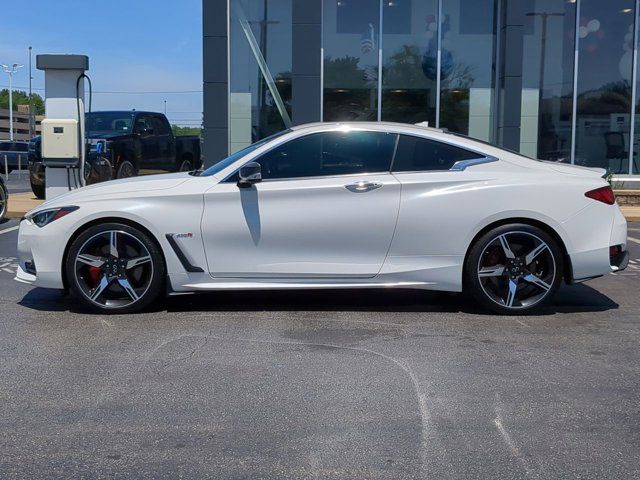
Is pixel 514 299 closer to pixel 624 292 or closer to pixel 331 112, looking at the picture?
pixel 624 292

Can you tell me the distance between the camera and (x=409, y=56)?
16.7 m

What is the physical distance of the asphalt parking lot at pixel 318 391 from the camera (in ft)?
11.1

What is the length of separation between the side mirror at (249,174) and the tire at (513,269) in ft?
6.03

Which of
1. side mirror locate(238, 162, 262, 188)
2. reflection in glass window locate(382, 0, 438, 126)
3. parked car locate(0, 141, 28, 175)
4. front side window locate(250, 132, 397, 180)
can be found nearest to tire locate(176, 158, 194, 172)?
reflection in glass window locate(382, 0, 438, 126)

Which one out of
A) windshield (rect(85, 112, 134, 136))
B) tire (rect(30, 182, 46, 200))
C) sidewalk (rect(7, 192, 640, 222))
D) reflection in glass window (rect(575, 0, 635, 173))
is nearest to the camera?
sidewalk (rect(7, 192, 640, 222))

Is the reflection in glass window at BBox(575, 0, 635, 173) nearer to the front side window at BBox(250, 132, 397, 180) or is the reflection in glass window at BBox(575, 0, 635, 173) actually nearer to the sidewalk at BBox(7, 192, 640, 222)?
the sidewalk at BBox(7, 192, 640, 222)

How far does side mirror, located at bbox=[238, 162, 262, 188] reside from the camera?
19.1ft

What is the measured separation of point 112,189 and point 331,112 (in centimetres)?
1112

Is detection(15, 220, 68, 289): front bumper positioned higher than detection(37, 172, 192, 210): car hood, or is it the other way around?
detection(37, 172, 192, 210): car hood

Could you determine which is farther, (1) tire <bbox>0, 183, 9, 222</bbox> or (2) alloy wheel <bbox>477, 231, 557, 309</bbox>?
(1) tire <bbox>0, 183, 9, 222</bbox>

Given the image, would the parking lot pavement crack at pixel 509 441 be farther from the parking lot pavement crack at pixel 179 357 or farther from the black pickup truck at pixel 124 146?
the black pickup truck at pixel 124 146

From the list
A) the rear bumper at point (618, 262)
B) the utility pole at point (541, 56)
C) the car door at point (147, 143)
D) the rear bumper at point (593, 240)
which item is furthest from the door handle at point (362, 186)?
the utility pole at point (541, 56)

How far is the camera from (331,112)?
54.8 ft

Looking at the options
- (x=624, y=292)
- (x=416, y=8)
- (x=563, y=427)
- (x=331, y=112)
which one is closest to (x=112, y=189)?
(x=563, y=427)
